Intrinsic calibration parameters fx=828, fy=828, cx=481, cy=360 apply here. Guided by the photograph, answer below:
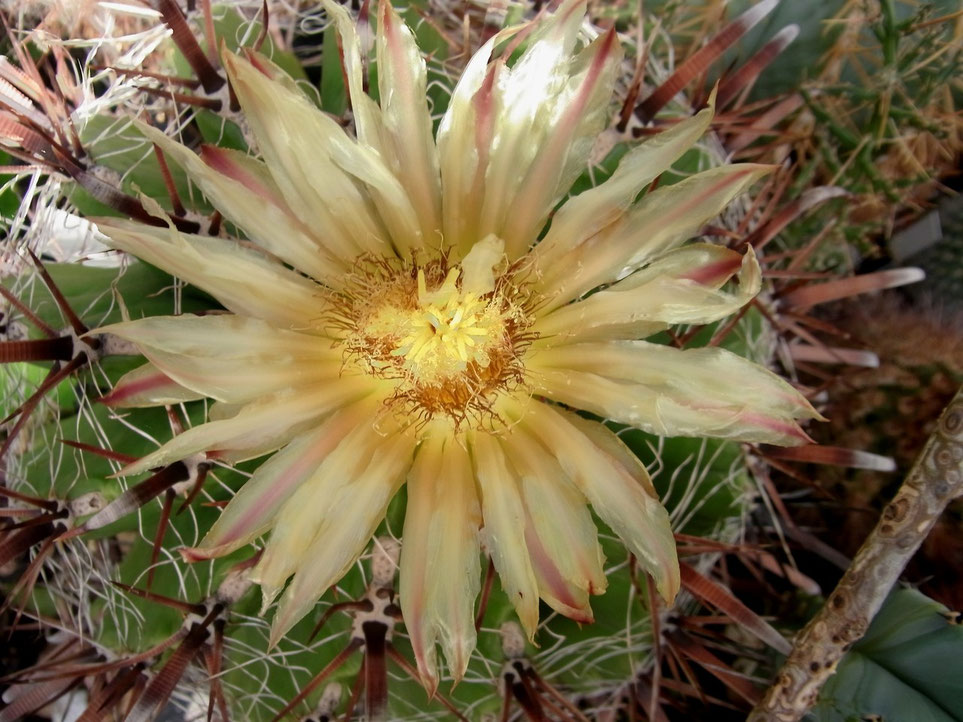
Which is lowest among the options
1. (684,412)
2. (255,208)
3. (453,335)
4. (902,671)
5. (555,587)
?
(902,671)

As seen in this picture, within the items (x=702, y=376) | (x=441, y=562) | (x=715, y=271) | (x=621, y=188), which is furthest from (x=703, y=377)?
(x=441, y=562)

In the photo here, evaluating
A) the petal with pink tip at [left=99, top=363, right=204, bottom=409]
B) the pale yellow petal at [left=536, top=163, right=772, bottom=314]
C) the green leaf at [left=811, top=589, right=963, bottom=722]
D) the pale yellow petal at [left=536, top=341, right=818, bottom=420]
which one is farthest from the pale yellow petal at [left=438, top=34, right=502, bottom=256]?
the green leaf at [left=811, top=589, right=963, bottom=722]

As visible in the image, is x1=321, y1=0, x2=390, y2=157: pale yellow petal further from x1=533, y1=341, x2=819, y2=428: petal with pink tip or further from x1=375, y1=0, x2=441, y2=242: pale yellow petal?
x1=533, y1=341, x2=819, y2=428: petal with pink tip

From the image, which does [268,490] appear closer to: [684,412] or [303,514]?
[303,514]

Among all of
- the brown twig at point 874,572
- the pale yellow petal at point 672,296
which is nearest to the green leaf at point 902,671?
the brown twig at point 874,572

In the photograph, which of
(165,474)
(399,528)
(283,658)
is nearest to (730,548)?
(399,528)

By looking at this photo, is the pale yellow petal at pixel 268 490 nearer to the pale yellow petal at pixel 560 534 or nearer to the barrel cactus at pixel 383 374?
the barrel cactus at pixel 383 374

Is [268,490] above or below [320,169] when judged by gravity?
below
